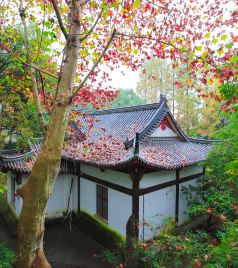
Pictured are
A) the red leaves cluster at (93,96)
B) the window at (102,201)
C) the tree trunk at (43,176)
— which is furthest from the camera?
the window at (102,201)

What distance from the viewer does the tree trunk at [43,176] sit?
287cm

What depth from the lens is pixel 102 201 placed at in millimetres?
9039

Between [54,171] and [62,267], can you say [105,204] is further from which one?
[54,171]

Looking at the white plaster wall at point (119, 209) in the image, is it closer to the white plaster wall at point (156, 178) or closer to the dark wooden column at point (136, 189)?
the dark wooden column at point (136, 189)

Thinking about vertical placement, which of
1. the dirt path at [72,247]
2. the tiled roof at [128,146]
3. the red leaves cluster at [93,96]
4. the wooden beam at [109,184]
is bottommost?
the dirt path at [72,247]

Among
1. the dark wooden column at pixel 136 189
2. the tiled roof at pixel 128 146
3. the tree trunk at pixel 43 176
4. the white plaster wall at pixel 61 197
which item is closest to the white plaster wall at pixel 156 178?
the dark wooden column at pixel 136 189

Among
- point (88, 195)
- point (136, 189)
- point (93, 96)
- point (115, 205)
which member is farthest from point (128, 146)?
point (88, 195)

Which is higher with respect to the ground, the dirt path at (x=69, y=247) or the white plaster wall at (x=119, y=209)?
the white plaster wall at (x=119, y=209)

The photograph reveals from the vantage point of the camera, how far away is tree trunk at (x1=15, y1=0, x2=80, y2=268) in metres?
2.87

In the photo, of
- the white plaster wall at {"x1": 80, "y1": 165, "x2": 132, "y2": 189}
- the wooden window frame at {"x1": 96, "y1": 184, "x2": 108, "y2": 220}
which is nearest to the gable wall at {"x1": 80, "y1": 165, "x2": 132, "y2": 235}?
the white plaster wall at {"x1": 80, "y1": 165, "x2": 132, "y2": 189}

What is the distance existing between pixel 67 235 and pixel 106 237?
1822mm

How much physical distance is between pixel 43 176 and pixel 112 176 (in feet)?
18.5

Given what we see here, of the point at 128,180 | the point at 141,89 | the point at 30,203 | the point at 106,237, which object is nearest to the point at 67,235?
the point at 106,237

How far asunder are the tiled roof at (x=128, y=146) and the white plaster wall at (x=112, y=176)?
0.83m
